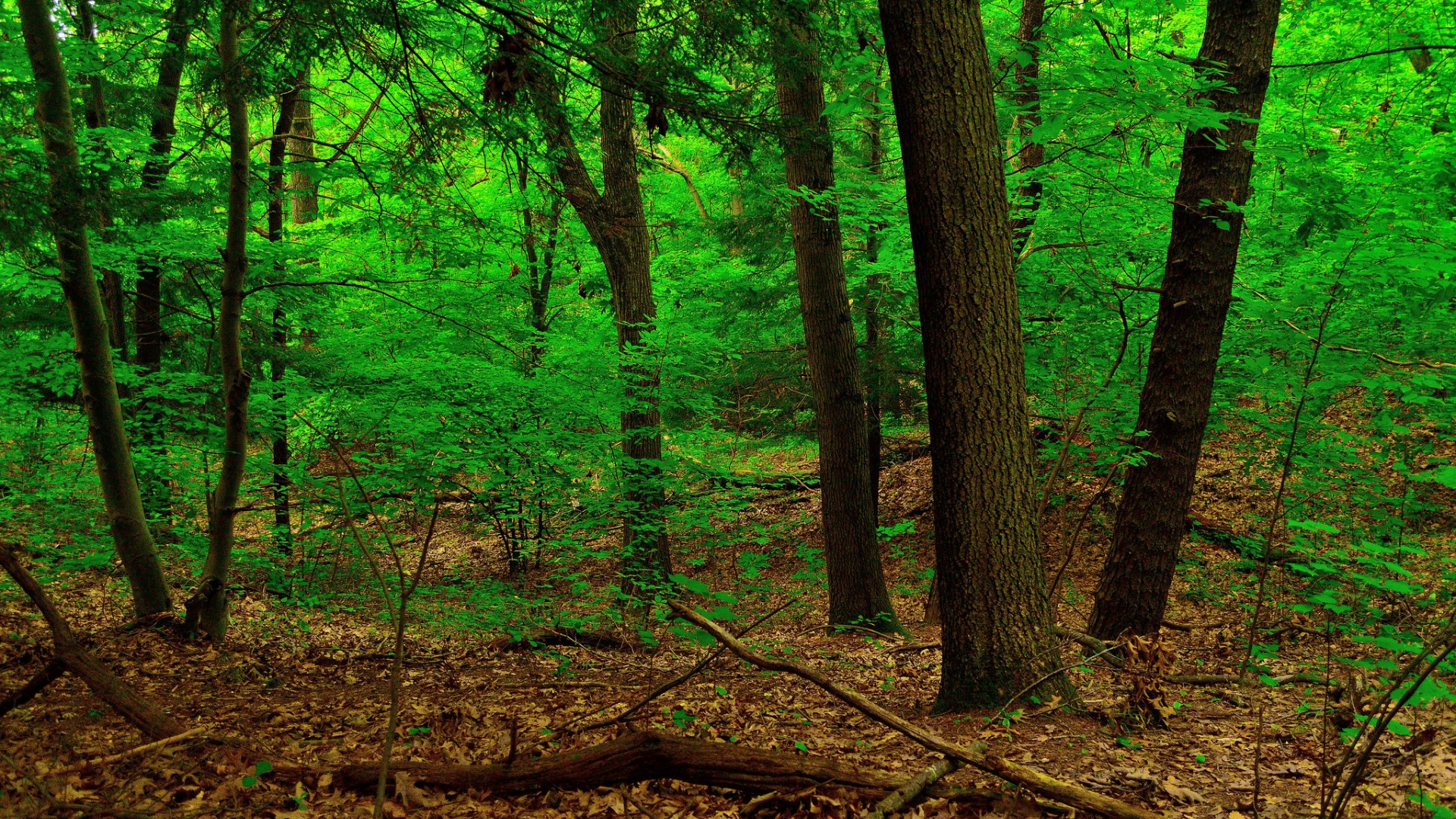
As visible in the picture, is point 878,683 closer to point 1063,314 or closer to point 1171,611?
point 1171,611

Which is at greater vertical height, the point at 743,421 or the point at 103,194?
the point at 103,194

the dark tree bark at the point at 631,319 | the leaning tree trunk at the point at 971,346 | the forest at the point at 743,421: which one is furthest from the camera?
the dark tree bark at the point at 631,319

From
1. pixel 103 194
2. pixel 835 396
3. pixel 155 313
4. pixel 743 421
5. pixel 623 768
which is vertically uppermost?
pixel 103 194

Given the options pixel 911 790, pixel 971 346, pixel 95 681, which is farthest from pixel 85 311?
pixel 911 790

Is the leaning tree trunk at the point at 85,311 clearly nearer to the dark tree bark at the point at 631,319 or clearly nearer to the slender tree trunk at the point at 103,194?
the slender tree trunk at the point at 103,194

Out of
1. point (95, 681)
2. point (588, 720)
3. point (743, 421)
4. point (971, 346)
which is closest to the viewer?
point (95, 681)

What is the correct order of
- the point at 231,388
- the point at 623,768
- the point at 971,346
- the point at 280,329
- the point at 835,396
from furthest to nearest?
the point at 280,329
the point at 835,396
the point at 231,388
the point at 971,346
the point at 623,768

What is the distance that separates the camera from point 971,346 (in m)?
4.02

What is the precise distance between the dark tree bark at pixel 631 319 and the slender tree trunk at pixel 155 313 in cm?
335

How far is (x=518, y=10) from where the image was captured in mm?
4961

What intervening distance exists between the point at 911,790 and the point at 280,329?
9.47 metres

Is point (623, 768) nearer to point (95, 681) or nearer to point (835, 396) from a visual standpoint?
point (95, 681)

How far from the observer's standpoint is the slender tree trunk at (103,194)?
19.1ft

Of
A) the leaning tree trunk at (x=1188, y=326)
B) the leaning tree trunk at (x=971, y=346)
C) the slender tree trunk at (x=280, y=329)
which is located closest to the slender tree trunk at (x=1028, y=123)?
the leaning tree trunk at (x=971, y=346)
